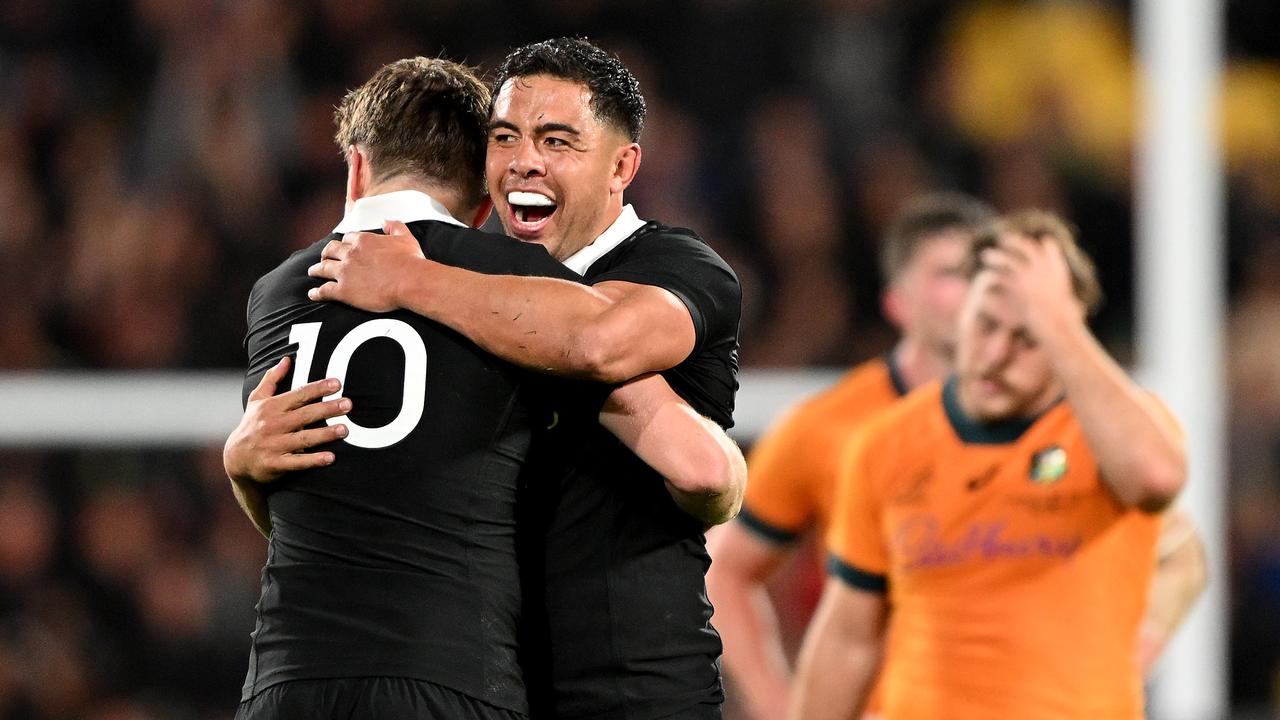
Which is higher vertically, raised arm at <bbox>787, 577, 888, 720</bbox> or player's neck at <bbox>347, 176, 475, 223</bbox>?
player's neck at <bbox>347, 176, 475, 223</bbox>

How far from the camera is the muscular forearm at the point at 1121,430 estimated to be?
3.48 meters

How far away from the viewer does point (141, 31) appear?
24.6 feet

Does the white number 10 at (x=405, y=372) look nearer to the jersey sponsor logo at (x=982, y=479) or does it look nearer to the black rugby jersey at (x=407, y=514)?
the black rugby jersey at (x=407, y=514)

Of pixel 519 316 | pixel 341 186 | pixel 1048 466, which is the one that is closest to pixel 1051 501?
pixel 1048 466

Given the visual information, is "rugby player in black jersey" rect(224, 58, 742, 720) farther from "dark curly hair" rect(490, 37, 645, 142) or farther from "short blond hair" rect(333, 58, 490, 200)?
"dark curly hair" rect(490, 37, 645, 142)

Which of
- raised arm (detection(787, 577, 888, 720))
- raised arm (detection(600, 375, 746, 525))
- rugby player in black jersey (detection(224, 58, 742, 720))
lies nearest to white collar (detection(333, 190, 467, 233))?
rugby player in black jersey (detection(224, 58, 742, 720))

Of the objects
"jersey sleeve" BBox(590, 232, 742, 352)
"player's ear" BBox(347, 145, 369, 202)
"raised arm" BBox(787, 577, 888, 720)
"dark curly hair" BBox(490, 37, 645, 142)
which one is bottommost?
"raised arm" BBox(787, 577, 888, 720)

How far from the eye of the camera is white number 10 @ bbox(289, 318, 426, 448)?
105 inches

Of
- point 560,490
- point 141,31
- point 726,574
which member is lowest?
point 726,574

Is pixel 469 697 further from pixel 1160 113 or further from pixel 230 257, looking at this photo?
pixel 1160 113

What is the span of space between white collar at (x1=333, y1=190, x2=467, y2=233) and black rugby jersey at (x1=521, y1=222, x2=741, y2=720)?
1.06 ft

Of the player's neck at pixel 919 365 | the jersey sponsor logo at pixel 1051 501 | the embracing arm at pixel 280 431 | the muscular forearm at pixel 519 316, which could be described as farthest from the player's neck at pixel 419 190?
the player's neck at pixel 919 365

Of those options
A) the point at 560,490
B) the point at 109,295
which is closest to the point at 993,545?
the point at 560,490

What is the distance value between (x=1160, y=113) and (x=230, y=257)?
4037 millimetres
